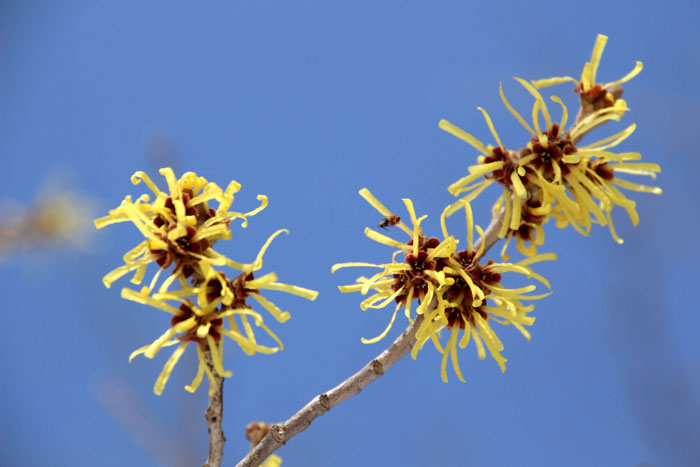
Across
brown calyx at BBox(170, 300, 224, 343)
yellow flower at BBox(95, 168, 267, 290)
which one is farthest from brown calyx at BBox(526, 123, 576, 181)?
brown calyx at BBox(170, 300, 224, 343)

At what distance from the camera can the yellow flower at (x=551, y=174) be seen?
2.18 m

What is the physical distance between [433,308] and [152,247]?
0.78 m

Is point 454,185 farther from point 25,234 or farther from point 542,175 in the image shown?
point 25,234

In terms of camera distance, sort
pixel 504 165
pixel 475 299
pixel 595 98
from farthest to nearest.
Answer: pixel 595 98 < pixel 504 165 < pixel 475 299

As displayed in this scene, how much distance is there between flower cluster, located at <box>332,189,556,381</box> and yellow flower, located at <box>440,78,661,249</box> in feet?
0.45

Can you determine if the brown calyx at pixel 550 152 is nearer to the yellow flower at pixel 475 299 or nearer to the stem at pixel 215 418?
the yellow flower at pixel 475 299

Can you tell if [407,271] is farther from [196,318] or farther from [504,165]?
[196,318]

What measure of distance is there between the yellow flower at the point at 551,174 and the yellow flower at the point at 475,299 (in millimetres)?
111

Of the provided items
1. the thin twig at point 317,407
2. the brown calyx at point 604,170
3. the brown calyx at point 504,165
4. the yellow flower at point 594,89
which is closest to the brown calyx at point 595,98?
the yellow flower at point 594,89

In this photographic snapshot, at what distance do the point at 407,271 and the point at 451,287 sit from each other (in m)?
0.14

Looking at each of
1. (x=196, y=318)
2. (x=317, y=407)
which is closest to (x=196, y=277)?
(x=196, y=318)

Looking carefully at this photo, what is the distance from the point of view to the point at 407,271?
2.11m

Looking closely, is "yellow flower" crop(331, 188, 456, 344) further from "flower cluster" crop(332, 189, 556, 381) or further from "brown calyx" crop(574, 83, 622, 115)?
"brown calyx" crop(574, 83, 622, 115)

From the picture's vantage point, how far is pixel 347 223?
7.64 feet
